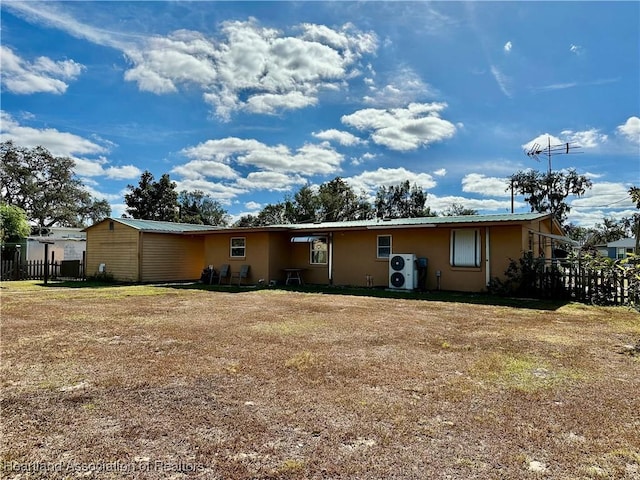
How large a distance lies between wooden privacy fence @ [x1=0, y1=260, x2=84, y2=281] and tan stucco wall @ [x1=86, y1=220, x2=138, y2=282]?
3.89ft

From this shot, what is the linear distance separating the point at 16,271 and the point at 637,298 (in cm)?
2360

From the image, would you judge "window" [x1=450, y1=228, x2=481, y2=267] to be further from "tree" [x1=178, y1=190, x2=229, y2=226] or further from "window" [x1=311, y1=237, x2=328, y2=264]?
"tree" [x1=178, y1=190, x2=229, y2=226]

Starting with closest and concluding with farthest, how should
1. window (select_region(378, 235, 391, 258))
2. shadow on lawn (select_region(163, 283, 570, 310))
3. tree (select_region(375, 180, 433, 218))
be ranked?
shadow on lawn (select_region(163, 283, 570, 310))
window (select_region(378, 235, 391, 258))
tree (select_region(375, 180, 433, 218))

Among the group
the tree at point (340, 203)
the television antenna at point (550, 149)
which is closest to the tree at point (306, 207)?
the tree at point (340, 203)

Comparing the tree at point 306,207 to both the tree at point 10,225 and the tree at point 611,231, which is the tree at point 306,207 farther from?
the tree at point 611,231

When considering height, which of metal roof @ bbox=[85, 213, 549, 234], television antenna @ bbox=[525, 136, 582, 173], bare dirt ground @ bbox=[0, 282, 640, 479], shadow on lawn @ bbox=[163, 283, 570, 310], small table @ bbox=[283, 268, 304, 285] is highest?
television antenna @ bbox=[525, 136, 582, 173]

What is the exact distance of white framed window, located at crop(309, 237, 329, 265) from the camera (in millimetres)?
15688

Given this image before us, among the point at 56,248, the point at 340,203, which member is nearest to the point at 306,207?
the point at 340,203

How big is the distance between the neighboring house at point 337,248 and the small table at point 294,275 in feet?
0.78

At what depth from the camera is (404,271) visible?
13.2 m

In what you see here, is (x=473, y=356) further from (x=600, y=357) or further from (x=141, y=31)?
(x=141, y=31)

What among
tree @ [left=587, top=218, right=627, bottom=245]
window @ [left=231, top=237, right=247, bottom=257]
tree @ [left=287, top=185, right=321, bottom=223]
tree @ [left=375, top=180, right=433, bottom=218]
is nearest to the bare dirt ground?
window @ [left=231, top=237, right=247, bottom=257]

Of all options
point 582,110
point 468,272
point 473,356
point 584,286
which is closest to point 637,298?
point 584,286

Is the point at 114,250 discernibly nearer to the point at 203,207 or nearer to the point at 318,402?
the point at 318,402
